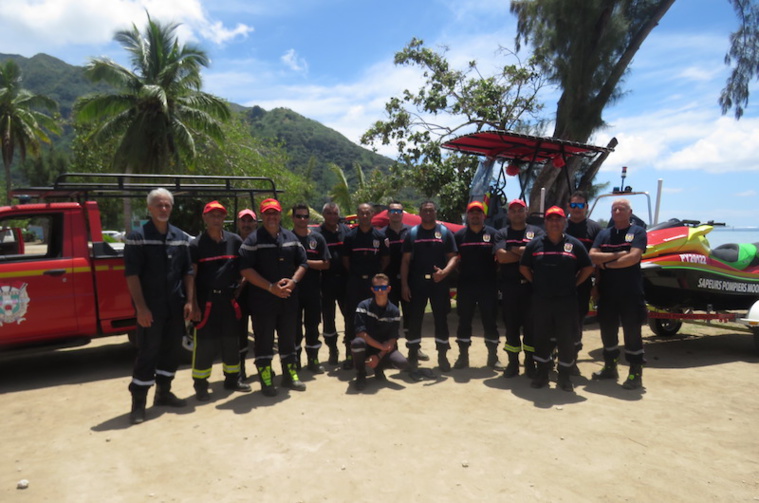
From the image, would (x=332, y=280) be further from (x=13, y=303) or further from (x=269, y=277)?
(x=13, y=303)

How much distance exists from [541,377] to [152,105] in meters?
18.5

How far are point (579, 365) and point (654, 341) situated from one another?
6.91 feet

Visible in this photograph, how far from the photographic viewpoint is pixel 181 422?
Result: 4.41 m

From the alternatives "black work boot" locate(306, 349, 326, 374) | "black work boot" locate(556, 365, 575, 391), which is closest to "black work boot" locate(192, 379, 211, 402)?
"black work boot" locate(306, 349, 326, 374)

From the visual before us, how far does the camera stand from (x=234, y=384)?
5297mm

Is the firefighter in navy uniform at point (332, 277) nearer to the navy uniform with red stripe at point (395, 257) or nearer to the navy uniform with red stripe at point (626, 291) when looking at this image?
the navy uniform with red stripe at point (395, 257)

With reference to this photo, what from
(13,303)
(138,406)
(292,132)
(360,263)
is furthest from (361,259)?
(292,132)

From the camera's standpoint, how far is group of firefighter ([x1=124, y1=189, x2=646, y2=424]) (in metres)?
4.57

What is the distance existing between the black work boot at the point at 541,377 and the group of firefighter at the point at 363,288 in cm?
1

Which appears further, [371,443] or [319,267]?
[319,267]

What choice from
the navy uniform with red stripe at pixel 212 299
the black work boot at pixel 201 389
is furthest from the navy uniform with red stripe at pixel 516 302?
the black work boot at pixel 201 389

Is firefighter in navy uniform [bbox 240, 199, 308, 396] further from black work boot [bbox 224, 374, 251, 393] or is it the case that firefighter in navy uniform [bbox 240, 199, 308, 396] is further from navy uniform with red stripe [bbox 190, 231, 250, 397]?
black work boot [bbox 224, 374, 251, 393]

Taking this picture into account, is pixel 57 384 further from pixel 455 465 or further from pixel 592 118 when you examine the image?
pixel 592 118

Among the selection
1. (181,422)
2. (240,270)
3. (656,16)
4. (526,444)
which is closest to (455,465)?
(526,444)
